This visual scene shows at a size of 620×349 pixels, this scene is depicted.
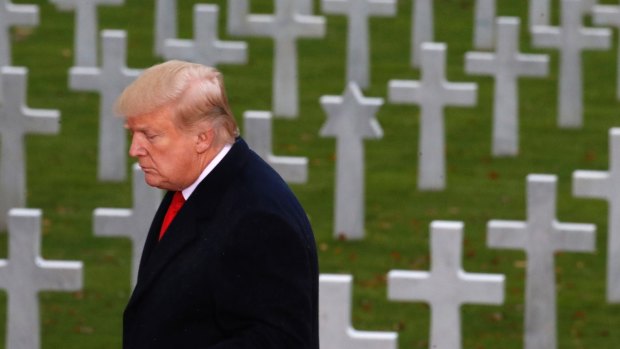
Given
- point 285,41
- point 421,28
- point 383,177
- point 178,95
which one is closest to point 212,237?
point 178,95

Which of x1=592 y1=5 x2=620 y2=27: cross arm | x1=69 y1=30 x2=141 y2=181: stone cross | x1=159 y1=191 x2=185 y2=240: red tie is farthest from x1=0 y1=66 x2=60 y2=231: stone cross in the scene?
x1=159 y1=191 x2=185 y2=240: red tie

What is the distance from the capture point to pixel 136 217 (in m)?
8.80

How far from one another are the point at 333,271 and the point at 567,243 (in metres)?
1.97

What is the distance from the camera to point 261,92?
14508 mm

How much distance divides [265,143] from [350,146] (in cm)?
112

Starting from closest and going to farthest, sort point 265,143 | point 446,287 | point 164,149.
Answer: point 164,149
point 446,287
point 265,143

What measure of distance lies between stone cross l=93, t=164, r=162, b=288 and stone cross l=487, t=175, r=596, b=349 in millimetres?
1719

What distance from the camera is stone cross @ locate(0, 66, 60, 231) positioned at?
10836 mm

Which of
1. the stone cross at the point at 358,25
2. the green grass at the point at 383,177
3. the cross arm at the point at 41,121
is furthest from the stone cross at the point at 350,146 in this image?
the stone cross at the point at 358,25

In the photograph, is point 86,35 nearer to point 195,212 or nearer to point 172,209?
point 172,209

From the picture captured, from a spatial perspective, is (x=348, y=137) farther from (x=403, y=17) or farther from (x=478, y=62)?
(x=403, y=17)

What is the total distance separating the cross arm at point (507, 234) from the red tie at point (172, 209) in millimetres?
3902

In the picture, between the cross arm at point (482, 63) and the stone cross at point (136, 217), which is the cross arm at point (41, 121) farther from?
the cross arm at point (482, 63)

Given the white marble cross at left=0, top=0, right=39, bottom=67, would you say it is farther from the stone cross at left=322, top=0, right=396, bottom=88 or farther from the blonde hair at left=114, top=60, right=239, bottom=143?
the blonde hair at left=114, top=60, right=239, bottom=143
